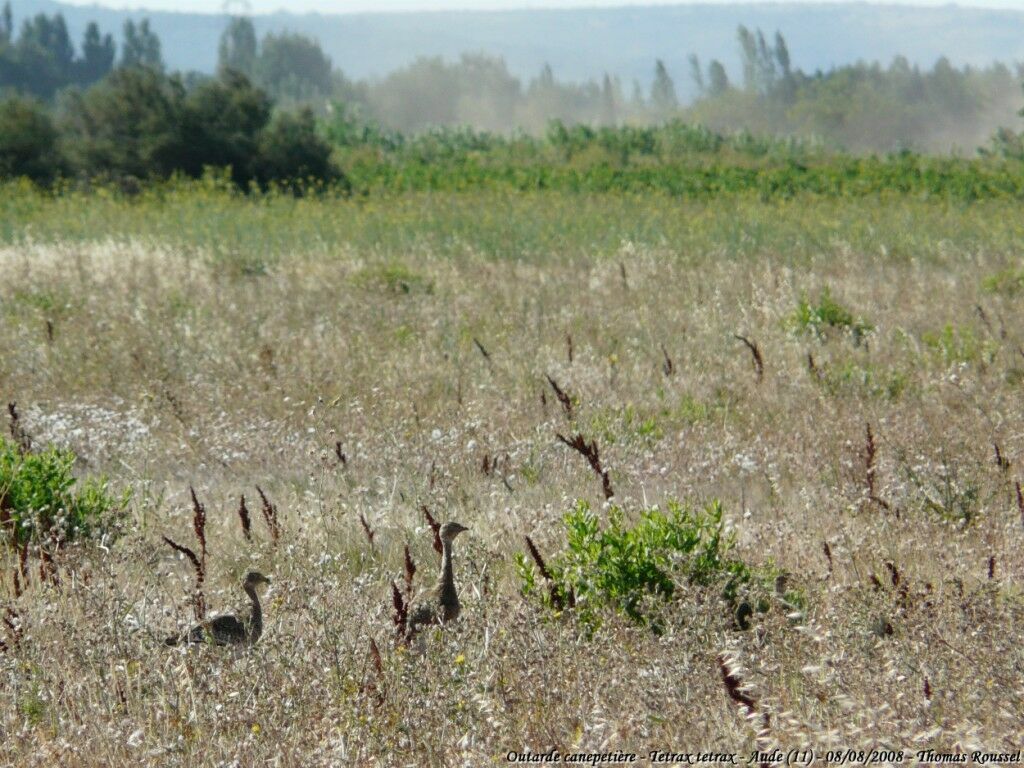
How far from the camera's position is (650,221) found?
15578mm

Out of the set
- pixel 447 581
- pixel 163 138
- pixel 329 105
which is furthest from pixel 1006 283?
pixel 329 105

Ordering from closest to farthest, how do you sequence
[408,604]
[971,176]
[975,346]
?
[408,604] → [975,346] → [971,176]

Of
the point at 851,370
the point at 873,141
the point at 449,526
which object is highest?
the point at 449,526

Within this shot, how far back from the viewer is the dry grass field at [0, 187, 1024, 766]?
328cm

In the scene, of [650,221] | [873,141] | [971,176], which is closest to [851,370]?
[650,221]

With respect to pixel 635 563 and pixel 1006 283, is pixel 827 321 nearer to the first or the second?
pixel 1006 283

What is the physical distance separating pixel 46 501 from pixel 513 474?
91.9 inches

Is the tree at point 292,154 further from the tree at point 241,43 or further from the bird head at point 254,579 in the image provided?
the tree at point 241,43

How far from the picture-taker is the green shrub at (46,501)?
5227mm

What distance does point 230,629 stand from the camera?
406cm

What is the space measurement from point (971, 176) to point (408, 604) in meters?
25.5

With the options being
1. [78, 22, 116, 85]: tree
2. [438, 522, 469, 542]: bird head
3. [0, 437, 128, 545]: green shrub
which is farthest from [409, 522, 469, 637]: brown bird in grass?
[78, 22, 116, 85]: tree

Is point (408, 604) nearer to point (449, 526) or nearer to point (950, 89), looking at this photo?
point (449, 526)

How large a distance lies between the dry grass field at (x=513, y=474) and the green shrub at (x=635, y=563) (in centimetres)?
5
